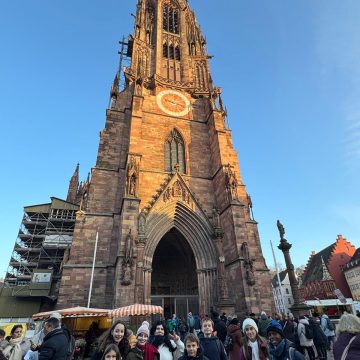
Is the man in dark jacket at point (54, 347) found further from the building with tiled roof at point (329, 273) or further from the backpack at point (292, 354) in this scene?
the building with tiled roof at point (329, 273)

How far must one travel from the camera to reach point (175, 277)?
17.7m

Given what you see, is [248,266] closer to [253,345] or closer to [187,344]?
[253,345]

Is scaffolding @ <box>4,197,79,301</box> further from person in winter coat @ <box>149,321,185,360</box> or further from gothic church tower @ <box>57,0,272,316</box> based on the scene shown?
person in winter coat @ <box>149,321,185,360</box>

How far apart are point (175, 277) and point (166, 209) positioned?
5.69 meters

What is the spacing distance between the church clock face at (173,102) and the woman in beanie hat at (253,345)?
17.9 metres

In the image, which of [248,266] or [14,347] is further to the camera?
[248,266]

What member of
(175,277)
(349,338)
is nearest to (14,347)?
(349,338)

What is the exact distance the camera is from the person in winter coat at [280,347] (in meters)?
2.63

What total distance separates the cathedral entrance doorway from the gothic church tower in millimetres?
69

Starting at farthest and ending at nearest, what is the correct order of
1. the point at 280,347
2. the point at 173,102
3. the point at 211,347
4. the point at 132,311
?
the point at 173,102, the point at 132,311, the point at 211,347, the point at 280,347

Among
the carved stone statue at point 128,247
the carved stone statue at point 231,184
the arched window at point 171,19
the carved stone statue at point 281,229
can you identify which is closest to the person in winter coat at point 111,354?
the carved stone statue at point 128,247

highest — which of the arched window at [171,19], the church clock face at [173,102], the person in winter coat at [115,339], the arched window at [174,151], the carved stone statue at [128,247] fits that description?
the arched window at [171,19]

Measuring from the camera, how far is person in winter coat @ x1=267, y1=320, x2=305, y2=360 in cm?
263

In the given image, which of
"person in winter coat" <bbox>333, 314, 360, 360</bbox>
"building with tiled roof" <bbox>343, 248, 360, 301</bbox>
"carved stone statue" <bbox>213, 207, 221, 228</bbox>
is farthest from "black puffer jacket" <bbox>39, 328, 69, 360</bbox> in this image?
"building with tiled roof" <bbox>343, 248, 360, 301</bbox>
